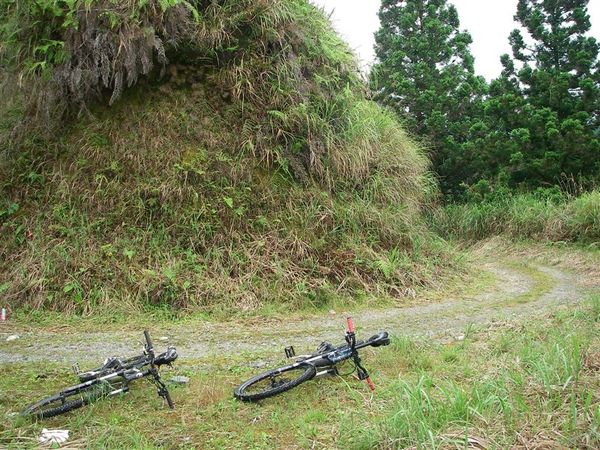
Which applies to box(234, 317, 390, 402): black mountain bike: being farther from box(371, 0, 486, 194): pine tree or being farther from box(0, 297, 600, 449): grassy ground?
box(371, 0, 486, 194): pine tree

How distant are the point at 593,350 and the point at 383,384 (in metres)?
1.57

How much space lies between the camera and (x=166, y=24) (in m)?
8.84

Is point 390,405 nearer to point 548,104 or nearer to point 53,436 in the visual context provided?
point 53,436

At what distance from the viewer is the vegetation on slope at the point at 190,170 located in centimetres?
788

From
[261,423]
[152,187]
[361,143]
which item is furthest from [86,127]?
[261,423]

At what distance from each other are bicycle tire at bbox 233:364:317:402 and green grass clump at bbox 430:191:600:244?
10.5m

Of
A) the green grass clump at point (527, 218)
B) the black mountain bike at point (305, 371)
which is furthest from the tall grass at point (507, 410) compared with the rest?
the green grass clump at point (527, 218)

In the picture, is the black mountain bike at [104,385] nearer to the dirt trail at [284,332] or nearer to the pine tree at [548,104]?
the dirt trail at [284,332]

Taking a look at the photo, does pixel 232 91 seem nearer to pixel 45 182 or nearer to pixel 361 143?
pixel 361 143

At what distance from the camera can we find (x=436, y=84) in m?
18.9

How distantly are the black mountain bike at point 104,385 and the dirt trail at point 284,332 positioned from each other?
1.19 metres

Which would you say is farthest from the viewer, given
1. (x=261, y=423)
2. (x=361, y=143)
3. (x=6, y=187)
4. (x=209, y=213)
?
(x=361, y=143)

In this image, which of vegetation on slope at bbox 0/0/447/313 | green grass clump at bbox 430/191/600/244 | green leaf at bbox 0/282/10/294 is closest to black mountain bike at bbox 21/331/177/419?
vegetation on slope at bbox 0/0/447/313

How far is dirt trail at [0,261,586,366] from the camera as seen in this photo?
18.6ft
